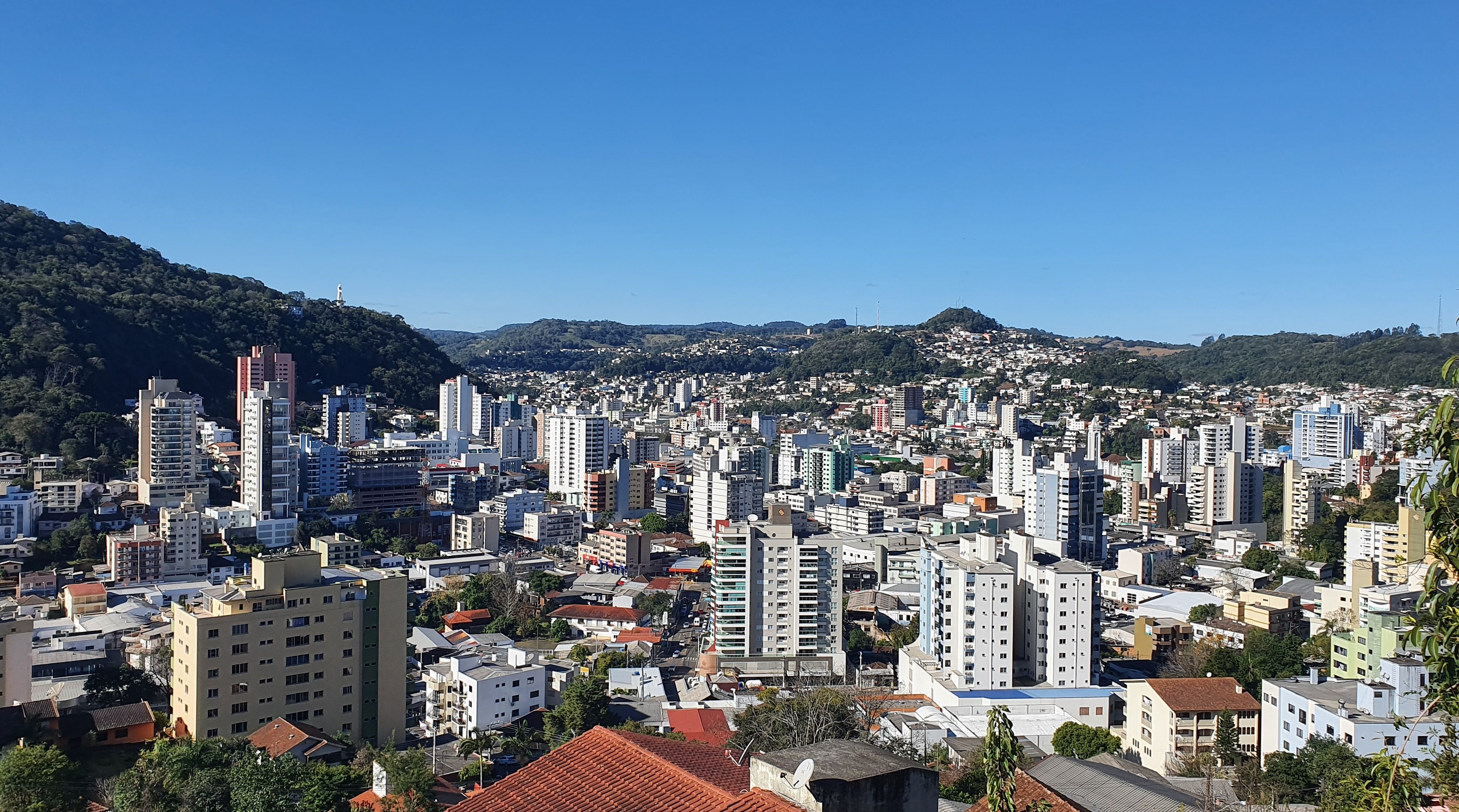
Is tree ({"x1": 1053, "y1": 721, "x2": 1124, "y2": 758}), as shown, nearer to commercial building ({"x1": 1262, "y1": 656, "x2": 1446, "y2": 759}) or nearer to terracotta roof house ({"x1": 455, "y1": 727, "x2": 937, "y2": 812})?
commercial building ({"x1": 1262, "y1": 656, "x2": 1446, "y2": 759})

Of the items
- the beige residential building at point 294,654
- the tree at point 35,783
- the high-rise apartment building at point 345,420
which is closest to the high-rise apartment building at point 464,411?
the high-rise apartment building at point 345,420

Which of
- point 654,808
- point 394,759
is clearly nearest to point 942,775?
point 394,759

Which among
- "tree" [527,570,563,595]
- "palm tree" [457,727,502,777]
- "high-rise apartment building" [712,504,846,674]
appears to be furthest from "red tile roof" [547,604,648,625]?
"palm tree" [457,727,502,777]

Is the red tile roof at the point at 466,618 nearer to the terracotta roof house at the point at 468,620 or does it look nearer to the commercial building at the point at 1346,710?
the terracotta roof house at the point at 468,620

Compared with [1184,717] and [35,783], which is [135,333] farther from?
[1184,717]

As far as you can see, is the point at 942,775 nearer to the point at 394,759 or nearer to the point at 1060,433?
the point at 394,759

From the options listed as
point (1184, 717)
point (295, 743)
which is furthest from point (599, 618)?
point (1184, 717)

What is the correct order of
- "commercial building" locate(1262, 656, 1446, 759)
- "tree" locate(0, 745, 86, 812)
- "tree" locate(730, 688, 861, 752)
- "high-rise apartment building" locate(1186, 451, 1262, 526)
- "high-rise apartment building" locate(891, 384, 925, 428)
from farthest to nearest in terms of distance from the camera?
"high-rise apartment building" locate(891, 384, 925, 428) → "high-rise apartment building" locate(1186, 451, 1262, 526) → "tree" locate(730, 688, 861, 752) → "commercial building" locate(1262, 656, 1446, 759) → "tree" locate(0, 745, 86, 812)
